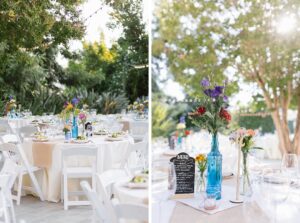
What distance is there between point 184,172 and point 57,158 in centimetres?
198

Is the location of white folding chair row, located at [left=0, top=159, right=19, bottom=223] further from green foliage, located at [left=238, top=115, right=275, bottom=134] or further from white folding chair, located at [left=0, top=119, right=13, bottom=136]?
green foliage, located at [left=238, top=115, right=275, bottom=134]

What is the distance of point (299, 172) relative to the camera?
2.14 metres

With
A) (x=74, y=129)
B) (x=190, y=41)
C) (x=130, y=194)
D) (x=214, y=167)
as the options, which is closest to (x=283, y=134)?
(x=190, y=41)

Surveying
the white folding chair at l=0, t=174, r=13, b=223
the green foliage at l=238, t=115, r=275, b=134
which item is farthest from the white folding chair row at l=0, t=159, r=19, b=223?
the green foliage at l=238, t=115, r=275, b=134

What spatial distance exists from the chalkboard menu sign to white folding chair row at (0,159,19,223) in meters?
1.08

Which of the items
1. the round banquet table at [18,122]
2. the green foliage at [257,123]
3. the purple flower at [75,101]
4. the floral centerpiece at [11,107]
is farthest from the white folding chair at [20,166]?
the green foliage at [257,123]

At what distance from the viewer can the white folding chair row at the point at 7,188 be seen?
2334 millimetres

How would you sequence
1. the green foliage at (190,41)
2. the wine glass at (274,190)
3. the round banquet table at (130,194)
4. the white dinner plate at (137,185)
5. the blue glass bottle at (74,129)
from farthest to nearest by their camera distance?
1. the green foliage at (190,41)
2. the blue glass bottle at (74,129)
3. the white dinner plate at (137,185)
4. the round banquet table at (130,194)
5. the wine glass at (274,190)

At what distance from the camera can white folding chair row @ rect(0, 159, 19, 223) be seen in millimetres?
2334

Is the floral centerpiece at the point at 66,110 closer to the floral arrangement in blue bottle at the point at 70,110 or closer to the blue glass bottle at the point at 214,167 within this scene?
the floral arrangement in blue bottle at the point at 70,110

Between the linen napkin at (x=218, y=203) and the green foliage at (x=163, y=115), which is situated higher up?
the green foliage at (x=163, y=115)

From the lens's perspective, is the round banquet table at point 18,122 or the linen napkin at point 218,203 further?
the round banquet table at point 18,122

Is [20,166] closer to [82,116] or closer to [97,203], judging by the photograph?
[82,116]

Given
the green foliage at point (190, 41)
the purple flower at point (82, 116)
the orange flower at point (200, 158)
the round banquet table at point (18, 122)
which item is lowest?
the orange flower at point (200, 158)
